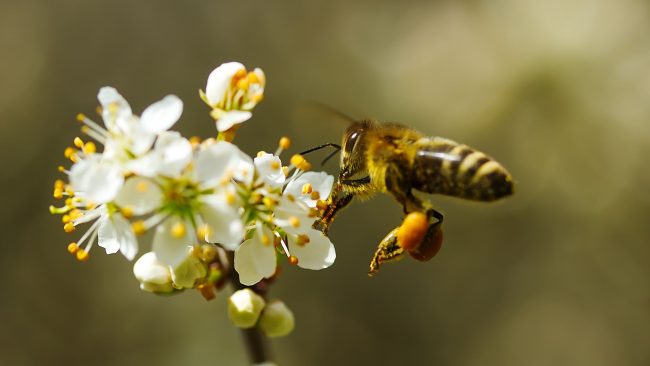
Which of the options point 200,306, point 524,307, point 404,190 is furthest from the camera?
point 524,307

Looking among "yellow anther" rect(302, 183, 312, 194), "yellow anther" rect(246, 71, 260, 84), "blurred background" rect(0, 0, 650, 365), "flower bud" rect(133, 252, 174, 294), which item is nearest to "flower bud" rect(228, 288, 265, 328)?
"flower bud" rect(133, 252, 174, 294)

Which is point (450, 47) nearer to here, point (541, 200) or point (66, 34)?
point (541, 200)

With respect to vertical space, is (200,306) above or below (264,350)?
below

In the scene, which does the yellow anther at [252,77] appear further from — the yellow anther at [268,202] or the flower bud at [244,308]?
the flower bud at [244,308]

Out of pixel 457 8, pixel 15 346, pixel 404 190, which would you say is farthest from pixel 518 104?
pixel 15 346

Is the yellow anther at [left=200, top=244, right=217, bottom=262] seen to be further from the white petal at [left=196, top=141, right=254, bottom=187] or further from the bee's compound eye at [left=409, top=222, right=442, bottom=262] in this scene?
the bee's compound eye at [left=409, top=222, right=442, bottom=262]

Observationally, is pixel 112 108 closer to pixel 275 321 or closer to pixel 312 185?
pixel 312 185

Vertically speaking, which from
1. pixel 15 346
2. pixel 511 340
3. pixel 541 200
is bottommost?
pixel 15 346

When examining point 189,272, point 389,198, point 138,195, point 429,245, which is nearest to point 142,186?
point 138,195
